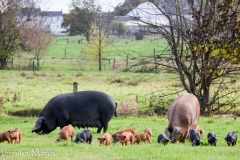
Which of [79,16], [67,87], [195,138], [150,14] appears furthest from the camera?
[79,16]

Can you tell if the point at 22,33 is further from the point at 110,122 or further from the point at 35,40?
the point at 110,122

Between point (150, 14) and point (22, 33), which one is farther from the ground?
point (150, 14)

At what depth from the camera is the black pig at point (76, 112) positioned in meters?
15.9

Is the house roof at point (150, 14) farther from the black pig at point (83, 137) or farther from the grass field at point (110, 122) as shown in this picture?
the black pig at point (83, 137)

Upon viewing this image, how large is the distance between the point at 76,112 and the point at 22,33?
44851 mm

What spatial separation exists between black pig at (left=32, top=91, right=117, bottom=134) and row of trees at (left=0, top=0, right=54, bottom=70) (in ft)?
127

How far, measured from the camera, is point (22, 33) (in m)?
59.5

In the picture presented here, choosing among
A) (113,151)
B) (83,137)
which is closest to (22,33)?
(83,137)

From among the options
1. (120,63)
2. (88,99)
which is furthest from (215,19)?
(120,63)

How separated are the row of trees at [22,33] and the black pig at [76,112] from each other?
38.8 meters

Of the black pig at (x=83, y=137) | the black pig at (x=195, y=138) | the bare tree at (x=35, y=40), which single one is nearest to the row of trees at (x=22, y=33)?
the bare tree at (x=35, y=40)

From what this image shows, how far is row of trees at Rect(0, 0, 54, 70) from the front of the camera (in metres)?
55.6

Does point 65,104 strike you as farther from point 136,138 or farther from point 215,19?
point 215,19

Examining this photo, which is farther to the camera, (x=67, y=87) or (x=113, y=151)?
(x=67, y=87)
